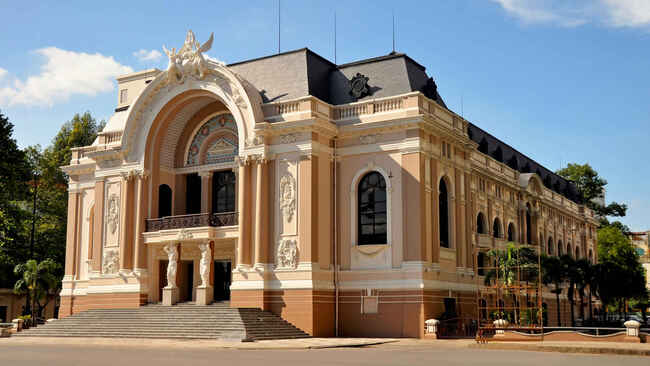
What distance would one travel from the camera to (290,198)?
34125 millimetres

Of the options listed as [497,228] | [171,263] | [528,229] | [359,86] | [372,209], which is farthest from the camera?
[528,229]

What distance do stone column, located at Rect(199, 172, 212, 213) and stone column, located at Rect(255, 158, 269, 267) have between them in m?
5.22

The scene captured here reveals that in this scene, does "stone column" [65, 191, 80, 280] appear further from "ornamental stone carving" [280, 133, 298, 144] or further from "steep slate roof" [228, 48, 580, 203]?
"ornamental stone carving" [280, 133, 298, 144]

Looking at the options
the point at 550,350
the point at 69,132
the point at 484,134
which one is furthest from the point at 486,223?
the point at 69,132

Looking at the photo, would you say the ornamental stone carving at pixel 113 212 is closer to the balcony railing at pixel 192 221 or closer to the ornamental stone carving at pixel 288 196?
the balcony railing at pixel 192 221

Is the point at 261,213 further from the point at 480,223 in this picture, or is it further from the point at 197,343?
the point at 480,223

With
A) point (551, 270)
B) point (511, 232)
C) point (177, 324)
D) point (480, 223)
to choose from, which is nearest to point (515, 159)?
point (511, 232)

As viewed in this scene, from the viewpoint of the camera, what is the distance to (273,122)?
3528 centimetres

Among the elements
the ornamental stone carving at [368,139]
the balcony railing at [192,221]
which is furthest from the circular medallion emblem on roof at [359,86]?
the balcony railing at [192,221]

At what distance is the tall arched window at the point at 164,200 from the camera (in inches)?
1571

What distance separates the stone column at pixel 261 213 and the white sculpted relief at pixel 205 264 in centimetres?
300

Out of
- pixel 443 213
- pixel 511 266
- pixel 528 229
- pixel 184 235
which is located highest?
pixel 528 229

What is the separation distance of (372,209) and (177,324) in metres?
10.2

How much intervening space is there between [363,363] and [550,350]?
369 inches
